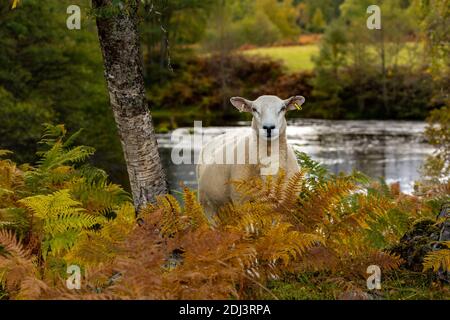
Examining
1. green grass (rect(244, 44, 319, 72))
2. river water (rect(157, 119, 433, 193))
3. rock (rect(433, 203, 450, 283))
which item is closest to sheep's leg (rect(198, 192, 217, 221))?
rock (rect(433, 203, 450, 283))

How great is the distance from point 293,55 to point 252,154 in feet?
200

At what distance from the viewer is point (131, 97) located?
6023 millimetres

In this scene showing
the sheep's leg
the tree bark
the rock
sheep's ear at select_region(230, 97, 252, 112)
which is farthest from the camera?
the sheep's leg

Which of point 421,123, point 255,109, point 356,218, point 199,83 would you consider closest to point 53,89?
point 255,109

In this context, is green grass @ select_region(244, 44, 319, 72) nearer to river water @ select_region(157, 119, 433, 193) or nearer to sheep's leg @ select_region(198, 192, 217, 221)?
river water @ select_region(157, 119, 433, 193)

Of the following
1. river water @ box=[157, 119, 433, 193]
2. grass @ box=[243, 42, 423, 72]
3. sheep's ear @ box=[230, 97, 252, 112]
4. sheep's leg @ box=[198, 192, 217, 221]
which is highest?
grass @ box=[243, 42, 423, 72]

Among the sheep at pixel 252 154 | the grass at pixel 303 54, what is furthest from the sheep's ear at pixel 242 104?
the grass at pixel 303 54

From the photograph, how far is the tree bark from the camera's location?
5.89 metres

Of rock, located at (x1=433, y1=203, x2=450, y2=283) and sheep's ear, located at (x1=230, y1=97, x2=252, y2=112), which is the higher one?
sheep's ear, located at (x1=230, y1=97, x2=252, y2=112)

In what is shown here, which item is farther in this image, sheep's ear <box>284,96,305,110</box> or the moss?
sheep's ear <box>284,96,305,110</box>

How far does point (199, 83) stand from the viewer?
56.6 metres

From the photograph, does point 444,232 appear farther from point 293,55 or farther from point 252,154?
point 293,55

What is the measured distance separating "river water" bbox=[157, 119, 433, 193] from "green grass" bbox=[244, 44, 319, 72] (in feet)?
60.7

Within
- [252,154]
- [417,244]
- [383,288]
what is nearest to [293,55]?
[252,154]
